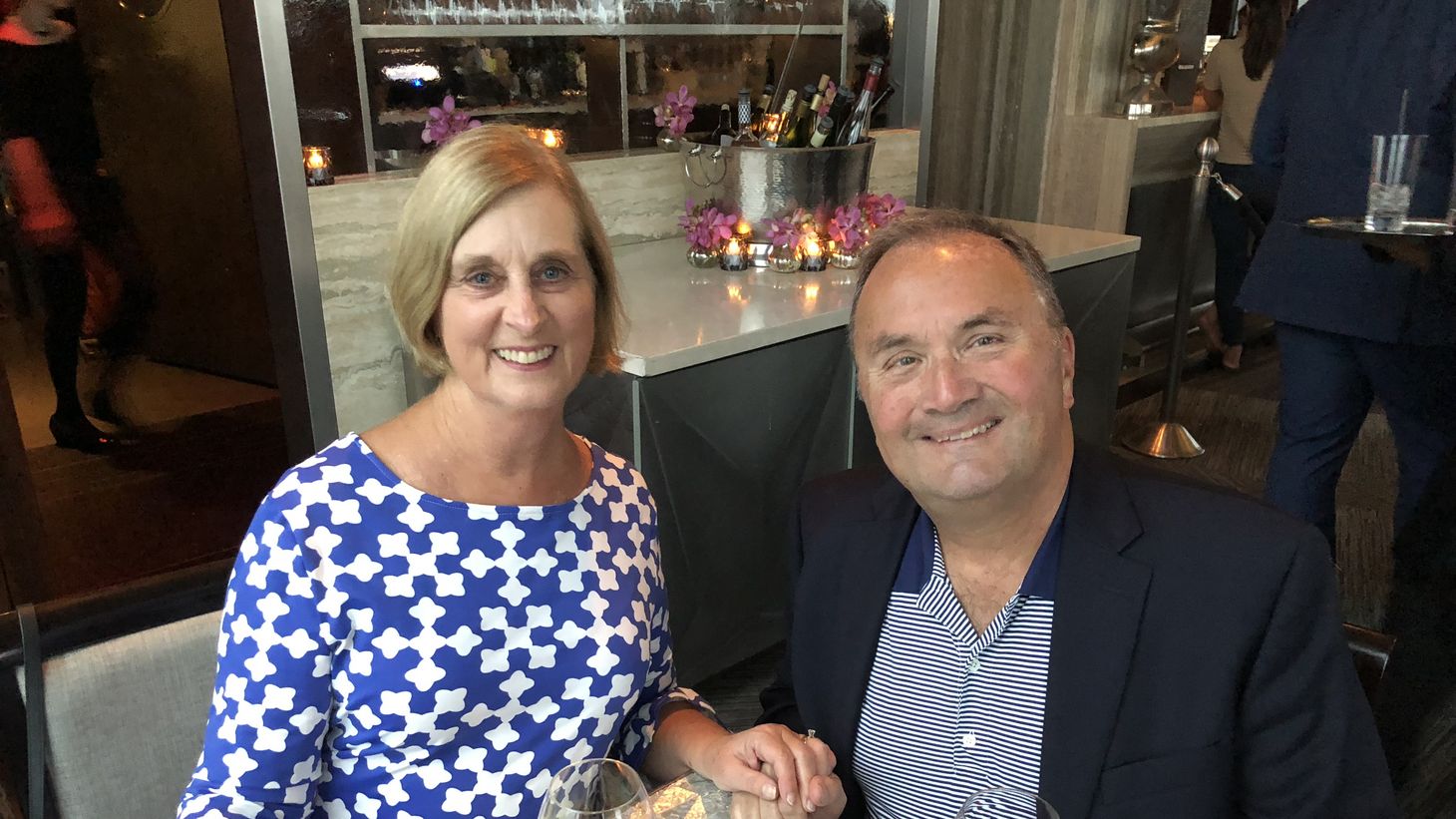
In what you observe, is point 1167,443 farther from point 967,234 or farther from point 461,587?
point 461,587

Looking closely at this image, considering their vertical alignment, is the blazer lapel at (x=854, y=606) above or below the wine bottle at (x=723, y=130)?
below

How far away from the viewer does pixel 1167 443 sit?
3881 millimetres

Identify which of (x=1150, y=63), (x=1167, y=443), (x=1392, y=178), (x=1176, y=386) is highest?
(x=1150, y=63)

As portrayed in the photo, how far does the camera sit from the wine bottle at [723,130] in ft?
7.96

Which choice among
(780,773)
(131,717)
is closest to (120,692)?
(131,717)

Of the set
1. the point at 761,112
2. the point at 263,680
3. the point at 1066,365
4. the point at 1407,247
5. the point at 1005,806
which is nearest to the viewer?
the point at 1005,806

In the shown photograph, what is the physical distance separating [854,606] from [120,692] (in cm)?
76

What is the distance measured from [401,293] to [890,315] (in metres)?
0.53

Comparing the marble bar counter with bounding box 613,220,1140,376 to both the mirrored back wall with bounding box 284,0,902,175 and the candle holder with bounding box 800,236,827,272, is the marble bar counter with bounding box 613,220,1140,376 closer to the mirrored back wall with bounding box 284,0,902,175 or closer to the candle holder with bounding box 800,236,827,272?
the candle holder with bounding box 800,236,827,272

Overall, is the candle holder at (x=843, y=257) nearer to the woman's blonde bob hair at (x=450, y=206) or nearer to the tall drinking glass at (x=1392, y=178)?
the tall drinking glass at (x=1392, y=178)

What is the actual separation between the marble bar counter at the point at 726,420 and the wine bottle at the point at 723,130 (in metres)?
0.30

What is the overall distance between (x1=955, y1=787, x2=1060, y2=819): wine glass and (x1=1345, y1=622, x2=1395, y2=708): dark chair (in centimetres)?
51

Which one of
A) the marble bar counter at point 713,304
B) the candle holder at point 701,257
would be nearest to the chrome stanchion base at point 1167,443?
the marble bar counter at point 713,304

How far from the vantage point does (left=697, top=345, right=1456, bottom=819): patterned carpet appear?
222 cm
